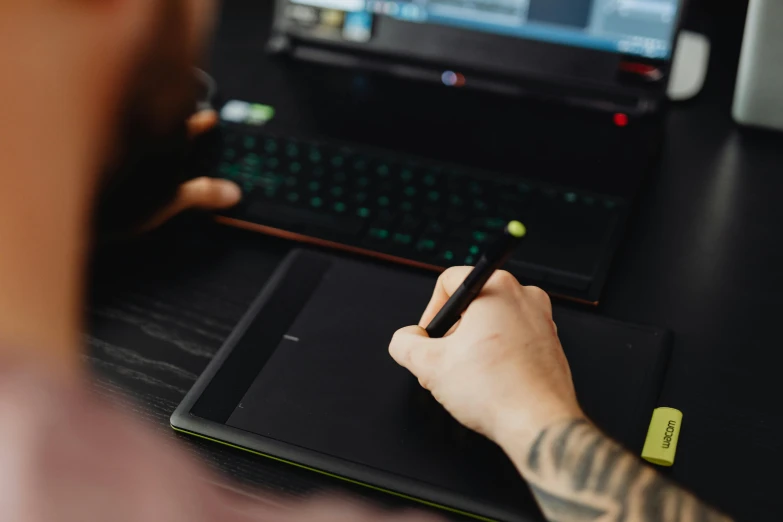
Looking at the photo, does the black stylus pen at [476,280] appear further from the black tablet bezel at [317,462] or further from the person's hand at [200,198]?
the person's hand at [200,198]

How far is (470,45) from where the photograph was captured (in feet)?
2.83

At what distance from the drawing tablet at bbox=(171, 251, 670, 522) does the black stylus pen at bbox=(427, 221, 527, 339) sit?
42mm

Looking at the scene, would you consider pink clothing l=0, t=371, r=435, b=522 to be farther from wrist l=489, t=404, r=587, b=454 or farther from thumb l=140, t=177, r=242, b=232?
thumb l=140, t=177, r=242, b=232

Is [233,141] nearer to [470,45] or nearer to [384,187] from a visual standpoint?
[384,187]

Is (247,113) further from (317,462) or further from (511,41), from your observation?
(317,462)

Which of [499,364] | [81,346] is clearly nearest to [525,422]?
[499,364]

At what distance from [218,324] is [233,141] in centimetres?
21

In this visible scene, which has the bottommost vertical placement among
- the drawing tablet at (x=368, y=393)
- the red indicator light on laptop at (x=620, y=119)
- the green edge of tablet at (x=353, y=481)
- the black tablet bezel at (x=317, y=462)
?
the green edge of tablet at (x=353, y=481)

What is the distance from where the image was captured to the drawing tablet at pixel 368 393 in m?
0.52

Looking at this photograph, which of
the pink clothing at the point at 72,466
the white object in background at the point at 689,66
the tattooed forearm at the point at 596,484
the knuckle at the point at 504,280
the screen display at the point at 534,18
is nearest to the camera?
the pink clothing at the point at 72,466

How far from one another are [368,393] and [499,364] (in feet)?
0.30

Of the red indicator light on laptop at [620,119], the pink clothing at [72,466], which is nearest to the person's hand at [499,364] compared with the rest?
the pink clothing at [72,466]

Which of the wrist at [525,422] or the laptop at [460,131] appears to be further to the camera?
the laptop at [460,131]

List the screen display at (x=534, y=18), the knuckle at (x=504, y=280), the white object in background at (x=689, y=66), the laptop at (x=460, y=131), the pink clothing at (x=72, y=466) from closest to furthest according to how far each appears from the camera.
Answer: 1. the pink clothing at (x=72, y=466)
2. the knuckle at (x=504, y=280)
3. the laptop at (x=460, y=131)
4. the screen display at (x=534, y=18)
5. the white object in background at (x=689, y=66)
